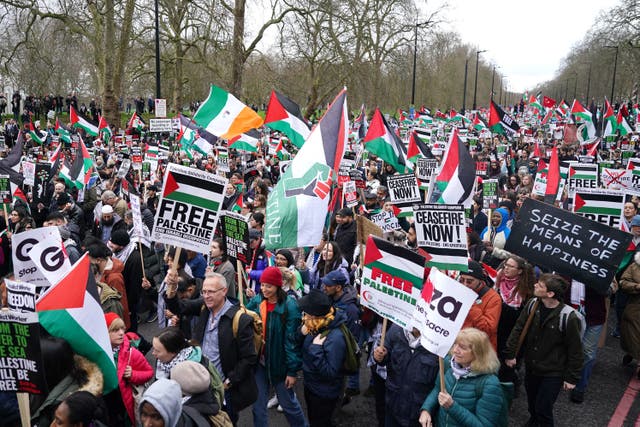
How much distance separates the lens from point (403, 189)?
8.88 m

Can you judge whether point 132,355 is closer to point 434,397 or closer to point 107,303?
point 107,303

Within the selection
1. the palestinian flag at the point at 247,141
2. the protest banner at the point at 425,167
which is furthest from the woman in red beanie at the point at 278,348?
the protest banner at the point at 425,167

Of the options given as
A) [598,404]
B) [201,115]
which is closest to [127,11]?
[201,115]

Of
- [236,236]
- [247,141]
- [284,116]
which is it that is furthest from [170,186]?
[247,141]

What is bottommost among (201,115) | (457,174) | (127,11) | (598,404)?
(598,404)

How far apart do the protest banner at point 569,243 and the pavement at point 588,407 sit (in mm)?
1470

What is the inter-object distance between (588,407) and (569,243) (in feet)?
6.28

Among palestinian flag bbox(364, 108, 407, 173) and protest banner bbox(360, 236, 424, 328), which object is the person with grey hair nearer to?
protest banner bbox(360, 236, 424, 328)

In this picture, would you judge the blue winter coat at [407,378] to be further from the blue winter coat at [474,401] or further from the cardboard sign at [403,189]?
the cardboard sign at [403,189]

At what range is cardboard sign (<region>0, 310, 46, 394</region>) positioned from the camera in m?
3.16

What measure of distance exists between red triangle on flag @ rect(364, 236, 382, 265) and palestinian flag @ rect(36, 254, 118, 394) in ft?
6.38

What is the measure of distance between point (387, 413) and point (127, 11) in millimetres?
24376

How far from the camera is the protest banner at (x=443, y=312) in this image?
3.55 m

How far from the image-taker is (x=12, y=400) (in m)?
3.55
